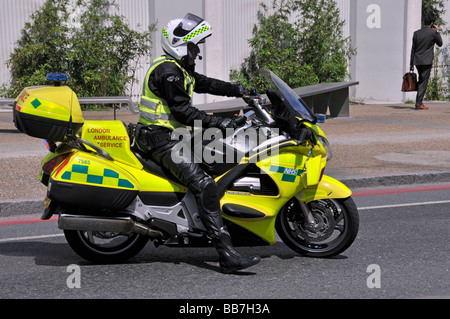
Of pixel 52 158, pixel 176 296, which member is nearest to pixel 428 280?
pixel 176 296

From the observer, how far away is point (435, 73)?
70.8ft

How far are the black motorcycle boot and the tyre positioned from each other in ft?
2.11

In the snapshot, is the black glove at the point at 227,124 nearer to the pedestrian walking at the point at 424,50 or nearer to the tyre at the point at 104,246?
the tyre at the point at 104,246

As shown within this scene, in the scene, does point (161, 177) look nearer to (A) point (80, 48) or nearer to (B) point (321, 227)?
(B) point (321, 227)

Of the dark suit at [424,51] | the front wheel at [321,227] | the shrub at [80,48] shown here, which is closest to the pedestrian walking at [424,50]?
the dark suit at [424,51]

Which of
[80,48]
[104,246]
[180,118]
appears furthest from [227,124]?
[80,48]

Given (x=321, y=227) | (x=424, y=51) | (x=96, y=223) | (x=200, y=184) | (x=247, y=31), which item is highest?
(x=247, y=31)

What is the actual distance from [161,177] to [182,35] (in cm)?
107

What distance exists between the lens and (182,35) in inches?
196

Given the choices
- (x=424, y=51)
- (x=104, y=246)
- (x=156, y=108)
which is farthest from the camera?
(x=424, y=51)

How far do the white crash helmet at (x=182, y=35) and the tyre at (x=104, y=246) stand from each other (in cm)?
146

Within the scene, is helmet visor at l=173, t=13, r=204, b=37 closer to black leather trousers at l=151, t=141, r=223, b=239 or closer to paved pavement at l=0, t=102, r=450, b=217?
black leather trousers at l=151, t=141, r=223, b=239

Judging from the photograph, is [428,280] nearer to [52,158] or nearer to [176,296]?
[176,296]

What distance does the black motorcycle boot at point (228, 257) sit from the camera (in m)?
4.90
